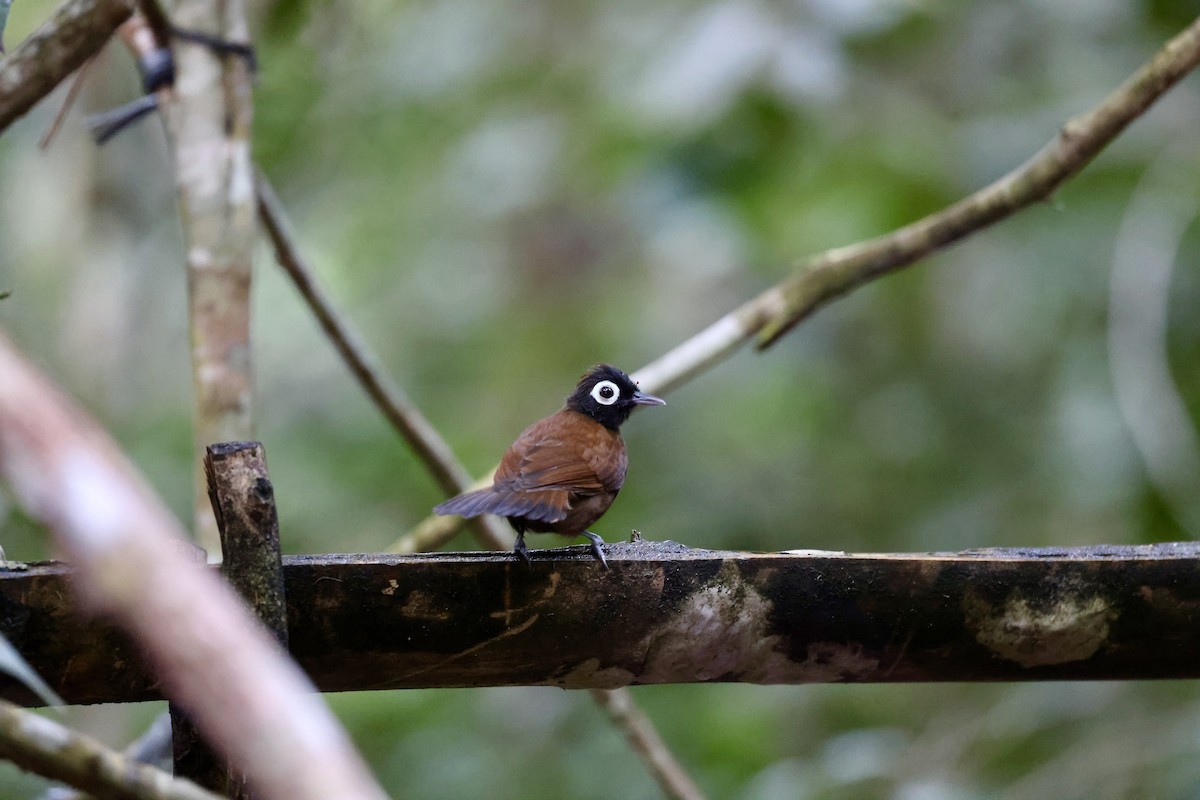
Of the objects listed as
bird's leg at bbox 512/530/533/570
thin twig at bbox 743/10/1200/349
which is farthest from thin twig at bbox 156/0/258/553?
thin twig at bbox 743/10/1200/349

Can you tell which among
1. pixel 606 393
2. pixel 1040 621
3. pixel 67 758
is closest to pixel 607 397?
pixel 606 393

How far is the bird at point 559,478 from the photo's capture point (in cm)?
233

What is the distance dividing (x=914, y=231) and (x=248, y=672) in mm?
2758

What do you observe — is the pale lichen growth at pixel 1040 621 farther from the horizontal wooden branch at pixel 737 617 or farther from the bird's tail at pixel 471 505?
the bird's tail at pixel 471 505

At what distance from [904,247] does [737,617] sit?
159 cm

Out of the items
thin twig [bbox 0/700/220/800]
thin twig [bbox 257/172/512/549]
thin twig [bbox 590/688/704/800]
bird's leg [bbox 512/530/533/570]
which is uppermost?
thin twig [bbox 257/172/512/549]

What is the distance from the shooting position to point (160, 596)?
0.71 metres

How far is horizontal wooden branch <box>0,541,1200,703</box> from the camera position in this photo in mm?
1835

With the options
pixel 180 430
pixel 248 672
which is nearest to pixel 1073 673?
pixel 248 672

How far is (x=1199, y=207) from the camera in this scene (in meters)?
4.41

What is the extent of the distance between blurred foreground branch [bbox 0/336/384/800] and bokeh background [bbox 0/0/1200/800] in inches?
104

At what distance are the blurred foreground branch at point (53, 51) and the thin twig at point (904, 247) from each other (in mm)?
1437

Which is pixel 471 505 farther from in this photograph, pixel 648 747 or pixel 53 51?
pixel 648 747

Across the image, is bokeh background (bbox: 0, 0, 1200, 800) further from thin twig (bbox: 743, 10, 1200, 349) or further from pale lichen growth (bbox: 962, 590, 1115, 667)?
pale lichen growth (bbox: 962, 590, 1115, 667)
